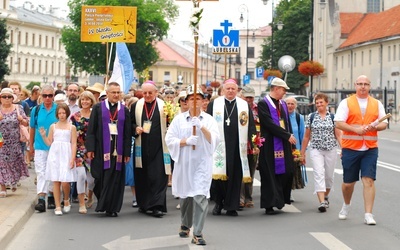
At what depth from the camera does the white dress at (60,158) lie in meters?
13.7

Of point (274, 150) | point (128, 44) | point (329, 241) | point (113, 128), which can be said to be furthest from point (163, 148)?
point (128, 44)

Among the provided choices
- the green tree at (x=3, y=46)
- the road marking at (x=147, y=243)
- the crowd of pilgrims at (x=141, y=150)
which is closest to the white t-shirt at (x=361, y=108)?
the crowd of pilgrims at (x=141, y=150)

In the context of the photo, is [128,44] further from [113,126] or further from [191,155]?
[191,155]

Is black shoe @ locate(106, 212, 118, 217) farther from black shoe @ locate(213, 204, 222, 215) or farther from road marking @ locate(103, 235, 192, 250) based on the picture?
road marking @ locate(103, 235, 192, 250)

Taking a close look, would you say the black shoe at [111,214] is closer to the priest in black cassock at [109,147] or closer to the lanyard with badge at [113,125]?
the priest in black cassock at [109,147]

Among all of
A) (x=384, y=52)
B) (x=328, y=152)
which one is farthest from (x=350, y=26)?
(x=328, y=152)

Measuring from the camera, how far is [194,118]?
35.6ft

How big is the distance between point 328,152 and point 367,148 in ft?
5.75

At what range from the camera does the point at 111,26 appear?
24.3m

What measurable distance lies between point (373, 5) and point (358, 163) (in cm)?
8297

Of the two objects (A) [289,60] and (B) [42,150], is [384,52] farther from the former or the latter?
(B) [42,150]

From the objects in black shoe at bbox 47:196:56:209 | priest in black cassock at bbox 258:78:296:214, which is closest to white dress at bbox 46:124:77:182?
black shoe at bbox 47:196:56:209

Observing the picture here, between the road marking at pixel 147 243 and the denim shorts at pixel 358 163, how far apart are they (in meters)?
2.72

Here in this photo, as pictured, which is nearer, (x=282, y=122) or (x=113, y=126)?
(x=113, y=126)
